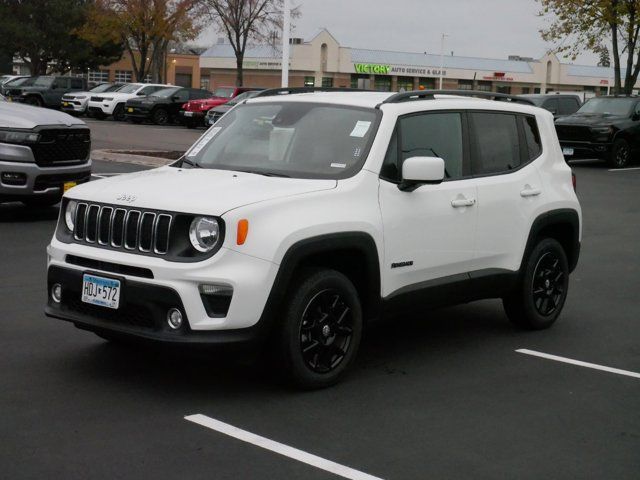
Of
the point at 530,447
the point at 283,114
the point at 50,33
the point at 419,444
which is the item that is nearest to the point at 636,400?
the point at 530,447

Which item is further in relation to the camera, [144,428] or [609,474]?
[144,428]

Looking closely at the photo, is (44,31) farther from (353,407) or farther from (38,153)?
(353,407)

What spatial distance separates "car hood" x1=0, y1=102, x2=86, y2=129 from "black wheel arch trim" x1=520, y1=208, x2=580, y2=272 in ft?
23.4

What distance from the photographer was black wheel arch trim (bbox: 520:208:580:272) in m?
7.46

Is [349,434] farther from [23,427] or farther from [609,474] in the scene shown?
[23,427]

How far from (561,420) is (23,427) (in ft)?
9.36

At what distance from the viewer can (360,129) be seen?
646 cm

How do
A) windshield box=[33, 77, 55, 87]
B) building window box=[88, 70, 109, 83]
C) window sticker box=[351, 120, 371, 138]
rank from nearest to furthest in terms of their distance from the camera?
window sticker box=[351, 120, 371, 138], windshield box=[33, 77, 55, 87], building window box=[88, 70, 109, 83]

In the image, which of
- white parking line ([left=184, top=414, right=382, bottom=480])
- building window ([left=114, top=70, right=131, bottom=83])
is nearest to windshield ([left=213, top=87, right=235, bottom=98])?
white parking line ([left=184, top=414, right=382, bottom=480])

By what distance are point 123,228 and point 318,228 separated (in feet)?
3.62

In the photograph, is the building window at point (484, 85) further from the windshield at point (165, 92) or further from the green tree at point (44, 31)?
the windshield at point (165, 92)

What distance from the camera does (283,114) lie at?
6.77 m

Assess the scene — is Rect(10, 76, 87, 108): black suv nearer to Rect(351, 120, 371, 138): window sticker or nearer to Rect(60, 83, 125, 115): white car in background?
Rect(60, 83, 125, 115): white car in background

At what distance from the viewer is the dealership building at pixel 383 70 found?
245 feet
